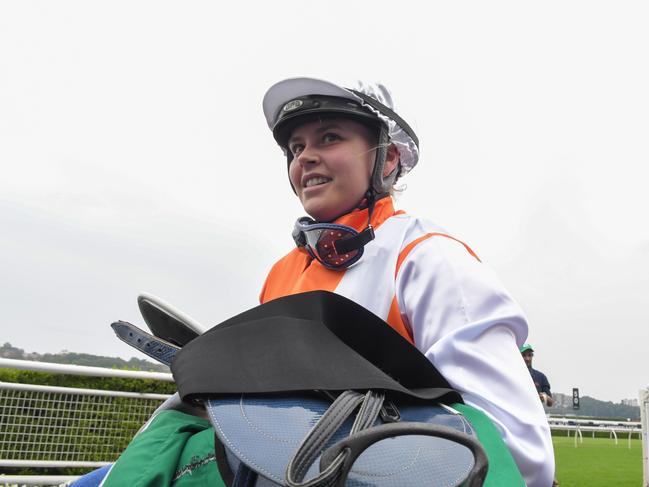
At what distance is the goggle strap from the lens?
1.50 meters

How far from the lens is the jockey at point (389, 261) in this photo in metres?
1.04

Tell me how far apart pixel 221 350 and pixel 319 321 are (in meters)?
Answer: 0.18

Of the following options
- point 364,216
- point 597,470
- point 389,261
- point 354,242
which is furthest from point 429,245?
point 597,470

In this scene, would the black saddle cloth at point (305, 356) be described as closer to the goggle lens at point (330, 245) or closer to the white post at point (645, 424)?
the goggle lens at point (330, 245)

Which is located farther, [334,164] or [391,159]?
[391,159]

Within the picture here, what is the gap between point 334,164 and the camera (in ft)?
5.55

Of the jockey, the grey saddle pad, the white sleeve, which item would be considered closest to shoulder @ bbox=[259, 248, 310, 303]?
the jockey

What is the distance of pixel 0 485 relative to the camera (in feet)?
13.7

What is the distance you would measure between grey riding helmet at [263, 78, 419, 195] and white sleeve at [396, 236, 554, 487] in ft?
1.68

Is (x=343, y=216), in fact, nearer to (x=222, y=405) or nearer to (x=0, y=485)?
(x=222, y=405)

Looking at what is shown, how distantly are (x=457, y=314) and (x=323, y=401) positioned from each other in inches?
15.2

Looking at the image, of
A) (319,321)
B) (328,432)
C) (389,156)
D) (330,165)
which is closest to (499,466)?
(328,432)

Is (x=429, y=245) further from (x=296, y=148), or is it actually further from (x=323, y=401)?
(x=296, y=148)

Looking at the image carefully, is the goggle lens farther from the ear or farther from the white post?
the white post
